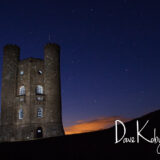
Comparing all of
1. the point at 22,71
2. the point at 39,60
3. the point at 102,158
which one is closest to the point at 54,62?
the point at 39,60

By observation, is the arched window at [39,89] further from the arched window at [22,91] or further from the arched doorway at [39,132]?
the arched doorway at [39,132]

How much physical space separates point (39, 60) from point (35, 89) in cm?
437

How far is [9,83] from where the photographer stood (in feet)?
119

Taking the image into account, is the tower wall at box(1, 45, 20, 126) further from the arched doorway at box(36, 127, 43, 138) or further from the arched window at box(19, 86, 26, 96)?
the arched doorway at box(36, 127, 43, 138)

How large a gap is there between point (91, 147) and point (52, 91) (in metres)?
26.0

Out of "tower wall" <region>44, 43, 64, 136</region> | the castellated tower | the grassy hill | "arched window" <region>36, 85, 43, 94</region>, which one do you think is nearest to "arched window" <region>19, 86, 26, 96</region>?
the castellated tower

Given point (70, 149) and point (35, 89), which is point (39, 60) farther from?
point (70, 149)

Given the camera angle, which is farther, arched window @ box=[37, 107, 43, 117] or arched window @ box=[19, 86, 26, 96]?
arched window @ box=[19, 86, 26, 96]

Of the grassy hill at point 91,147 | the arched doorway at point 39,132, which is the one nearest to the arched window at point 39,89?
the arched doorway at point 39,132

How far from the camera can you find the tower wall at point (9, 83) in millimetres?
35312

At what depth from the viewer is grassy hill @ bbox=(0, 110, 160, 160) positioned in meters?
7.34

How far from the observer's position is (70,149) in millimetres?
11367

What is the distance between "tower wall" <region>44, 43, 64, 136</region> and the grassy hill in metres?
19.5

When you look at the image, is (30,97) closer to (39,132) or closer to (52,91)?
(52,91)
